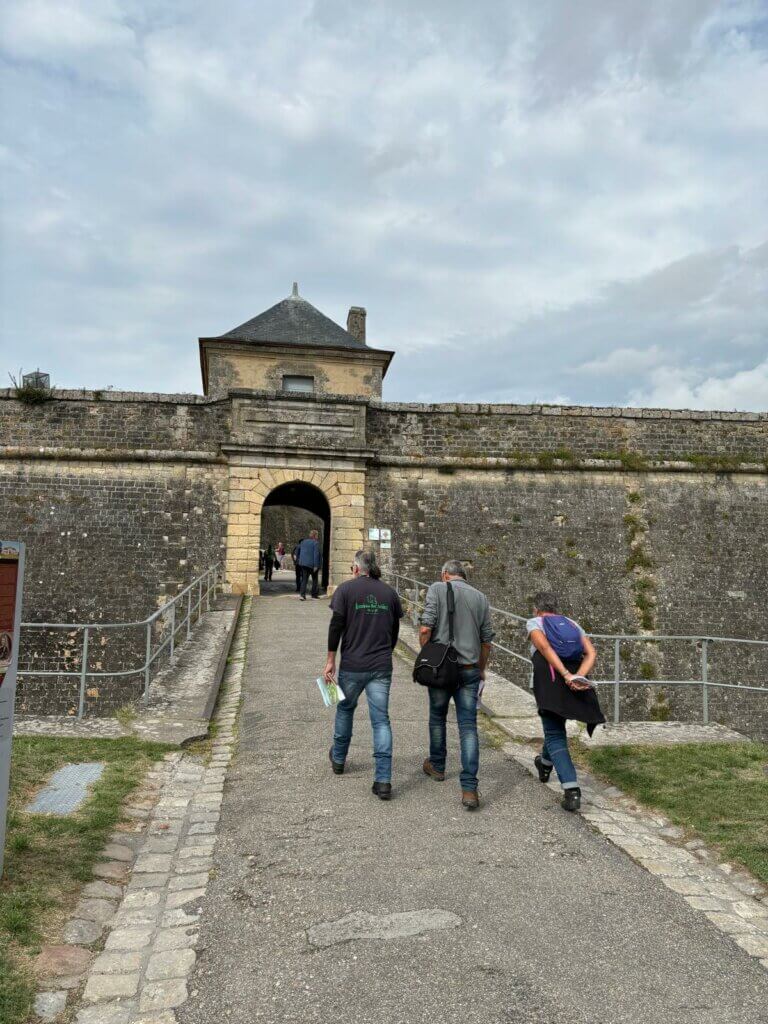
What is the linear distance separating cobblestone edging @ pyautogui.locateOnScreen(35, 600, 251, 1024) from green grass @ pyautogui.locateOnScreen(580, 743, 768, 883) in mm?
2785

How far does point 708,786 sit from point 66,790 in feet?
13.8

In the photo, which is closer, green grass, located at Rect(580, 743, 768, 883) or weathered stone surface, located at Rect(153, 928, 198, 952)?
weathered stone surface, located at Rect(153, 928, 198, 952)

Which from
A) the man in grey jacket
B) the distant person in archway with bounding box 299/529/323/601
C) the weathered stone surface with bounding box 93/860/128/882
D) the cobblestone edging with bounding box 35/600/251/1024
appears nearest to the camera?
the cobblestone edging with bounding box 35/600/251/1024

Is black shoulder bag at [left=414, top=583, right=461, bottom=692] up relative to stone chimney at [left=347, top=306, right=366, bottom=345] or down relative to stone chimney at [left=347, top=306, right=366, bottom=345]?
down

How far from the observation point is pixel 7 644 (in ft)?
11.2

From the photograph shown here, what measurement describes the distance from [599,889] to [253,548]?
40.3ft

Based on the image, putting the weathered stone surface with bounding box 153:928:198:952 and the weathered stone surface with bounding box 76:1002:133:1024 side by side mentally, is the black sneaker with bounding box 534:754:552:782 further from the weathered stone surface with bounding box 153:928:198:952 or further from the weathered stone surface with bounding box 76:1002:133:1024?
the weathered stone surface with bounding box 76:1002:133:1024

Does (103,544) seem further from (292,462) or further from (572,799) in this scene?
(572,799)

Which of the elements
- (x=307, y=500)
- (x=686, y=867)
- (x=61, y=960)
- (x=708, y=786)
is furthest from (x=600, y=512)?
(x=61, y=960)

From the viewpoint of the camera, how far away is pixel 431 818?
441 centimetres

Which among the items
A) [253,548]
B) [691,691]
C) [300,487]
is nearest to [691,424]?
[691,691]

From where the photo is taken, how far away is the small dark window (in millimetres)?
19938

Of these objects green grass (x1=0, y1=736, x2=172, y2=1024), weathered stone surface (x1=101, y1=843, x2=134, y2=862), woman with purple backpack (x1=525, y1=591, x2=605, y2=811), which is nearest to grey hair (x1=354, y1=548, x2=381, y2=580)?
woman with purple backpack (x1=525, y1=591, x2=605, y2=811)

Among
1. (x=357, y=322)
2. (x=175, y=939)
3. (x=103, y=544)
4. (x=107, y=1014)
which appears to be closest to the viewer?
(x=107, y=1014)
